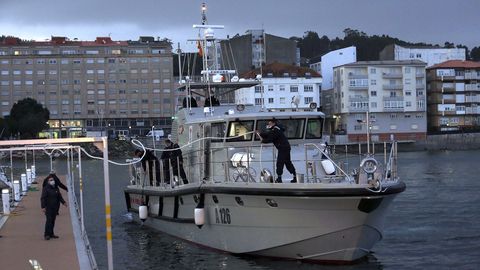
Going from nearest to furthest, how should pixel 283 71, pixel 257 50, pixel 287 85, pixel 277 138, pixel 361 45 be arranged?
1. pixel 277 138
2. pixel 287 85
3. pixel 283 71
4. pixel 257 50
5. pixel 361 45

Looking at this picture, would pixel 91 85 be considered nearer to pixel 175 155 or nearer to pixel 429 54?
pixel 429 54

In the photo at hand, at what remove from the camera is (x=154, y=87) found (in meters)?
135

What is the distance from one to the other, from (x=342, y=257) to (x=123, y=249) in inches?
299

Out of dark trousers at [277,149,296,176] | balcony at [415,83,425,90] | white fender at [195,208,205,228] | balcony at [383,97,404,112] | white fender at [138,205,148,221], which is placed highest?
balcony at [415,83,425,90]

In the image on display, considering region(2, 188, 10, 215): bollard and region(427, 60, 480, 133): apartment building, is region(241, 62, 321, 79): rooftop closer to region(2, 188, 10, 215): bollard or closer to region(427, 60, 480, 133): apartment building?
region(427, 60, 480, 133): apartment building

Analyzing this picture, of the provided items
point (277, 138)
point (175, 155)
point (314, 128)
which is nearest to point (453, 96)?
point (314, 128)

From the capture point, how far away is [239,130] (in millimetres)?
17812

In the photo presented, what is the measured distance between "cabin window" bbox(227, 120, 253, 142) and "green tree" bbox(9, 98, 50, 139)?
91076 millimetres

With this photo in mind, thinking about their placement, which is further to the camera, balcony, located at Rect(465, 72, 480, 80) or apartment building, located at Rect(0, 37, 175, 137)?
apartment building, located at Rect(0, 37, 175, 137)

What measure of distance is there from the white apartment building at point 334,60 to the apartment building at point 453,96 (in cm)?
1340

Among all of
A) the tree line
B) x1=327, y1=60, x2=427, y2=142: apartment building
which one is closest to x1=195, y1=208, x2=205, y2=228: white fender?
x1=327, y1=60, x2=427, y2=142: apartment building

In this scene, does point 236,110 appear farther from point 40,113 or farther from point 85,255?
point 40,113

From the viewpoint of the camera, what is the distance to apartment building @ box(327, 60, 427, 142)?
106 metres

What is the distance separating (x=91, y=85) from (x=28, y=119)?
1206 inches
